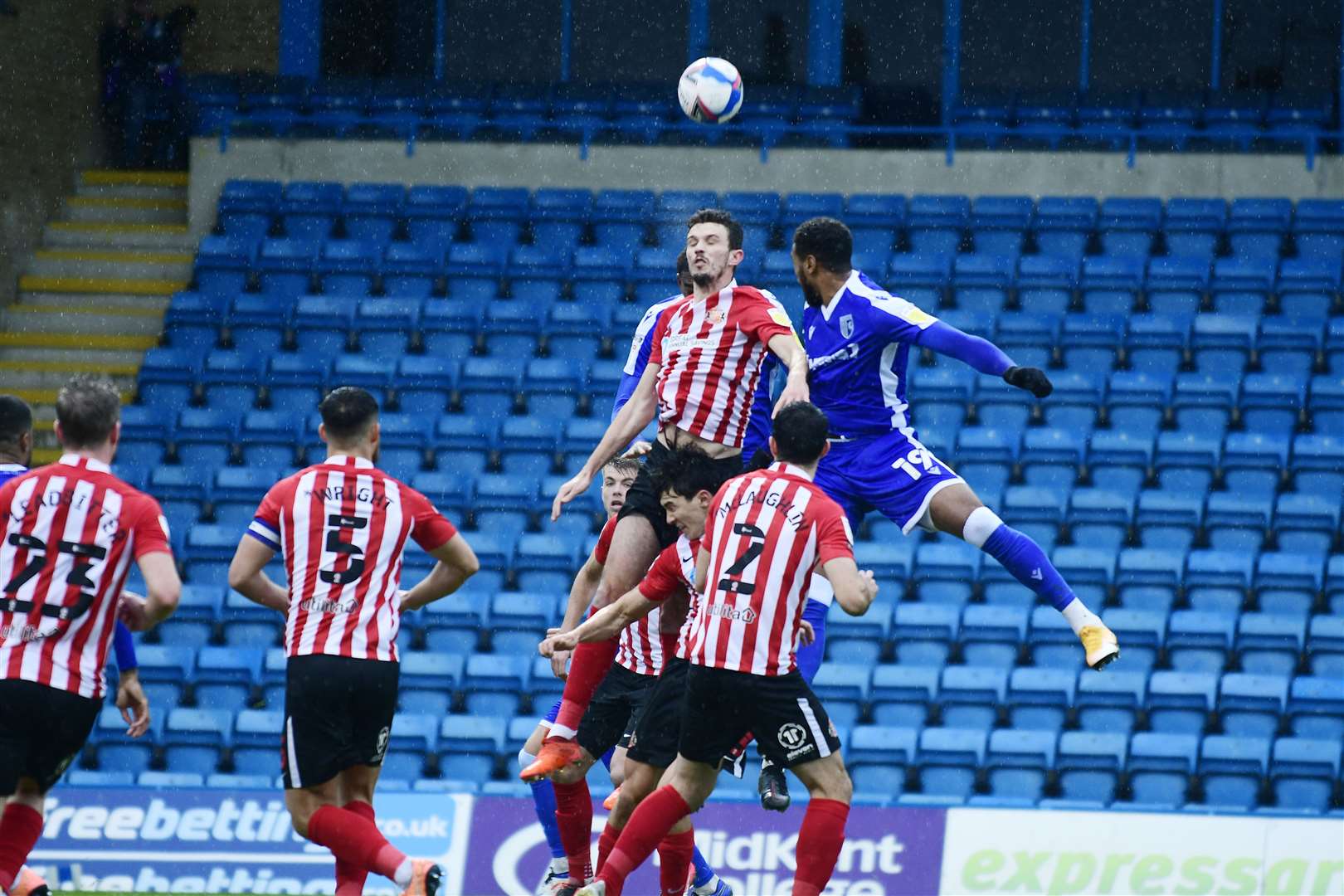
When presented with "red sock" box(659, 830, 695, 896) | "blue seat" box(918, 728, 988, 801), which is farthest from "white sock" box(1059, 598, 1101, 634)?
"blue seat" box(918, 728, 988, 801)

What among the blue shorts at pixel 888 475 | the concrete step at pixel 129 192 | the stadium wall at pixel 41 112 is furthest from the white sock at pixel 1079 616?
the concrete step at pixel 129 192

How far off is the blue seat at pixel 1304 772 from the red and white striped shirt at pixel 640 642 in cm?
584

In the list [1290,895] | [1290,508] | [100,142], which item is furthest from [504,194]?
[1290,895]

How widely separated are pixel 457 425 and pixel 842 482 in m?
8.32

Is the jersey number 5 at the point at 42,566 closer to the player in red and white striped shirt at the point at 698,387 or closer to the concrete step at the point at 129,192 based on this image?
the player in red and white striped shirt at the point at 698,387

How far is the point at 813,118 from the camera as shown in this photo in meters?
18.9

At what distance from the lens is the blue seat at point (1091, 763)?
1266 cm

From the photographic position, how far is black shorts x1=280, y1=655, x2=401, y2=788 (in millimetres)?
6945

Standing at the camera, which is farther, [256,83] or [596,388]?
[256,83]

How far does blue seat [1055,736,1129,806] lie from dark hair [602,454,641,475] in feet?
17.0

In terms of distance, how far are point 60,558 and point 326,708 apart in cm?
114

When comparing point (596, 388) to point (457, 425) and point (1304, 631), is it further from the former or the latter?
point (1304, 631)

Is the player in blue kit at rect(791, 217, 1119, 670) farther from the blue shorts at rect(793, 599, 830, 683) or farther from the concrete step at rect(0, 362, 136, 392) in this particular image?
the concrete step at rect(0, 362, 136, 392)

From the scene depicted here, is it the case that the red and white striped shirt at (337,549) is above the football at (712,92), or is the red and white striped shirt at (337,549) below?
below
